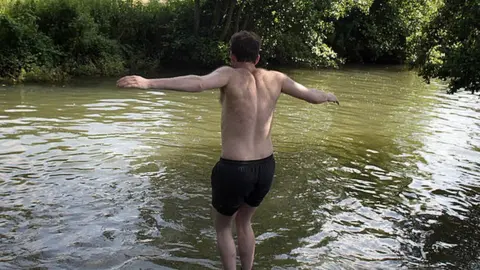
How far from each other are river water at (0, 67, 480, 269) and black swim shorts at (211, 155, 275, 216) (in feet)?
3.60

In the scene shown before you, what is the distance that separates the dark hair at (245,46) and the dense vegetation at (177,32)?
36.2 feet

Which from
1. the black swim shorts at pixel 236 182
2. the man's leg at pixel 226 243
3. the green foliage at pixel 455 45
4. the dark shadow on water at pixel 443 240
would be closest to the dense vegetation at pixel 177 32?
the green foliage at pixel 455 45

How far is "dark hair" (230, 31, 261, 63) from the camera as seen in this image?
4.16 meters

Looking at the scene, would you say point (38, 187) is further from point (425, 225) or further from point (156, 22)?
point (156, 22)

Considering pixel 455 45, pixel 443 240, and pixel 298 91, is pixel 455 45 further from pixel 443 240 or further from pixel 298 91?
pixel 298 91

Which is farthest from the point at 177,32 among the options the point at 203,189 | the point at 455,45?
the point at 203,189

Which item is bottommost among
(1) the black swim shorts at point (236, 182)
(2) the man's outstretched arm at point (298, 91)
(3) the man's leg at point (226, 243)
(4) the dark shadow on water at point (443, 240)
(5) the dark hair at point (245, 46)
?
(4) the dark shadow on water at point (443, 240)

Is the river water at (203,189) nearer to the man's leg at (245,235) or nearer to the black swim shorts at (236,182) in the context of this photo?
the man's leg at (245,235)

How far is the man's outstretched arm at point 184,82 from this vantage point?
12.1 ft

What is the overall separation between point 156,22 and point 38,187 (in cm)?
1710

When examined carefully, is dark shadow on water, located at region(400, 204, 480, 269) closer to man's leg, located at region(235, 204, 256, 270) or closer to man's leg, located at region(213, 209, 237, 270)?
man's leg, located at region(235, 204, 256, 270)

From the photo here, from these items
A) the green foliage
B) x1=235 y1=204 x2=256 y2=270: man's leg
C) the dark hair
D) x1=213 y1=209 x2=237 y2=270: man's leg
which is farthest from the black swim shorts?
the green foliage

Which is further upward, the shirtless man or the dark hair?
the dark hair

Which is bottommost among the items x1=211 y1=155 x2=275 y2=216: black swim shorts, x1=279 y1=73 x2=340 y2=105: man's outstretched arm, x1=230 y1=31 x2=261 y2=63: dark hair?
x1=211 y1=155 x2=275 y2=216: black swim shorts
